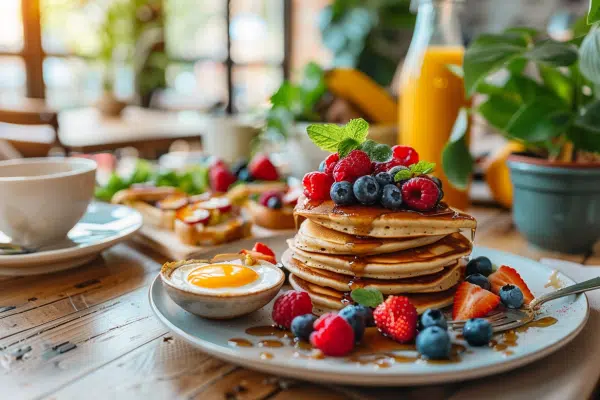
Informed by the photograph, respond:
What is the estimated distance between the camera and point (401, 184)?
955 millimetres

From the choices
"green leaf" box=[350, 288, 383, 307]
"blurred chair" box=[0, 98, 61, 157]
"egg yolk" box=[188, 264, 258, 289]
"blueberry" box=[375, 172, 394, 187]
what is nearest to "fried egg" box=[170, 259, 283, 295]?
"egg yolk" box=[188, 264, 258, 289]

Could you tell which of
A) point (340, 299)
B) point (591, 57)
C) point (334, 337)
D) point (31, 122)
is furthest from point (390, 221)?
point (31, 122)

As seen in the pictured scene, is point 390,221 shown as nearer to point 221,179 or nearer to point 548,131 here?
point 548,131

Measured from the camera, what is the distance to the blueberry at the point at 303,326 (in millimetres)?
760

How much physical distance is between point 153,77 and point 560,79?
5.21m

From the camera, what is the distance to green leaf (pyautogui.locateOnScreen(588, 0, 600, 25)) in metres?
1.03

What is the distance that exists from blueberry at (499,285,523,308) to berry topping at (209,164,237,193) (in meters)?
1.08

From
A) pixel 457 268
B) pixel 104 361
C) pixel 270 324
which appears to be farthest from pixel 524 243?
pixel 104 361

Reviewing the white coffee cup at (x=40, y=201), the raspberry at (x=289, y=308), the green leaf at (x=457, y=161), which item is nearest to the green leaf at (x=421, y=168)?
the raspberry at (x=289, y=308)

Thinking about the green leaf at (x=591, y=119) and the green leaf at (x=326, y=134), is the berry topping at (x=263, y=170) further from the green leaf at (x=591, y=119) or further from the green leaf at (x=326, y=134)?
the green leaf at (x=591, y=119)

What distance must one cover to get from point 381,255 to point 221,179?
96 cm

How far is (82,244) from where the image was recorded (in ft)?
3.73

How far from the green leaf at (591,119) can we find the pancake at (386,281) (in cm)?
50

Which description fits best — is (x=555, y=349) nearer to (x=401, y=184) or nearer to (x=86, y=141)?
(x=401, y=184)
